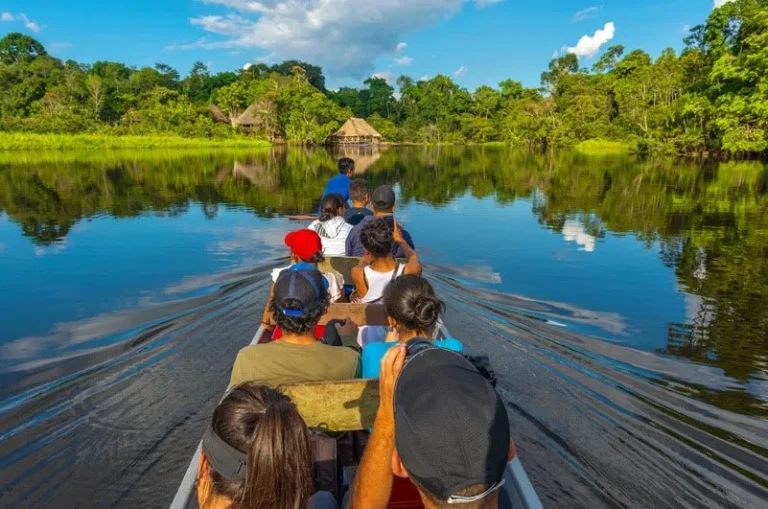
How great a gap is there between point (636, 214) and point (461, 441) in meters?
17.7

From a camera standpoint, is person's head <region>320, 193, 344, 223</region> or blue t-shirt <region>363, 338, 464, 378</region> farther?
person's head <region>320, 193, 344, 223</region>

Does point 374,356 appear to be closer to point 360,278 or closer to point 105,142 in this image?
point 360,278

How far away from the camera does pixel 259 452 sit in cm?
148

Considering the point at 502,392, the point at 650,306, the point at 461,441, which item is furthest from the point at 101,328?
the point at 650,306

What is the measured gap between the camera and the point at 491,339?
6.36 m

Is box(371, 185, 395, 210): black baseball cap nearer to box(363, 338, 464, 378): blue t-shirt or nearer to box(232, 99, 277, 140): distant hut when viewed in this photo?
box(363, 338, 464, 378): blue t-shirt

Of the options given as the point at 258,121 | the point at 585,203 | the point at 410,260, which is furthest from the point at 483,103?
the point at 410,260

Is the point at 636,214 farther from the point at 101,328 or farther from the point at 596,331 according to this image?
the point at 101,328

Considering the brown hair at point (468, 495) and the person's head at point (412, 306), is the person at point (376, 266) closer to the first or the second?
the person's head at point (412, 306)

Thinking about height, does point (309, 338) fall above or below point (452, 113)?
below

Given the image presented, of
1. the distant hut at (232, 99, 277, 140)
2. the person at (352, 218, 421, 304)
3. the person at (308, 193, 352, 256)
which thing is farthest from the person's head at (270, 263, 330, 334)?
the distant hut at (232, 99, 277, 140)

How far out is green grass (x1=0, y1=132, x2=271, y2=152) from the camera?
40.9 metres

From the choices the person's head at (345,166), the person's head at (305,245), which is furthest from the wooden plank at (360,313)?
the person's head at (345,166)

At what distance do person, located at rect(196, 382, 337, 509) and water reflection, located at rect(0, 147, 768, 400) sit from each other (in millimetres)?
5096
